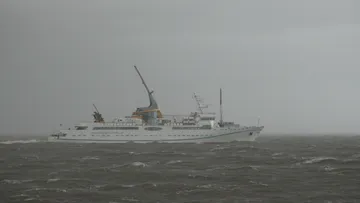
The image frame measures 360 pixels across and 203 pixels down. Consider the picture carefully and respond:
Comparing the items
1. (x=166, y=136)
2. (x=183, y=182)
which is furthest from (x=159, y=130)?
(x=183, y=182)

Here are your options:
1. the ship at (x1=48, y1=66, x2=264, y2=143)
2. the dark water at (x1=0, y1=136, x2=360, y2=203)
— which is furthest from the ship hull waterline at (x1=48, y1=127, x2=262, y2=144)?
the dark water at (x1=0, y1=136, x2=360, y2=203)

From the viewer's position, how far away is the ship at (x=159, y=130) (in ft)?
241

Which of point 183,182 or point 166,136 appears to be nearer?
point 183,182

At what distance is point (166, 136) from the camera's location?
74062mm

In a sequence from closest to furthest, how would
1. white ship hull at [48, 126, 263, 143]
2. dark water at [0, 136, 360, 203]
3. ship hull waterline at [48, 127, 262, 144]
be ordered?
dark water at [0, 136, 360, 203], white ship hull at [48, 126, 263, 143], ship hull waterline at [48, 127, 262, 144]

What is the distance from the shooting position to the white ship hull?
7325 cm

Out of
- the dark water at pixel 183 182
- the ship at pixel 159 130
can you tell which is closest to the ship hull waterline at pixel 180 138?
the ship at pixel 159 130

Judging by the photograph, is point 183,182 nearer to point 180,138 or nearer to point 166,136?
point 180,138

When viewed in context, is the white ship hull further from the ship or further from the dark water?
the dark water

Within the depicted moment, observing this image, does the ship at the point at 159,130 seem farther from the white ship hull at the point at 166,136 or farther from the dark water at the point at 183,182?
the dark water at the point at 183,182

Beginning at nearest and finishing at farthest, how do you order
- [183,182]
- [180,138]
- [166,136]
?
[183,182]
[180,138]
[166,136]

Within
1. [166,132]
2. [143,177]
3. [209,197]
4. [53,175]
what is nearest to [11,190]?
[53,175]

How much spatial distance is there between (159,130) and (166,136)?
6.29 feet

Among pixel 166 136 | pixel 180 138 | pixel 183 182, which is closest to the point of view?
pixel 183 182
